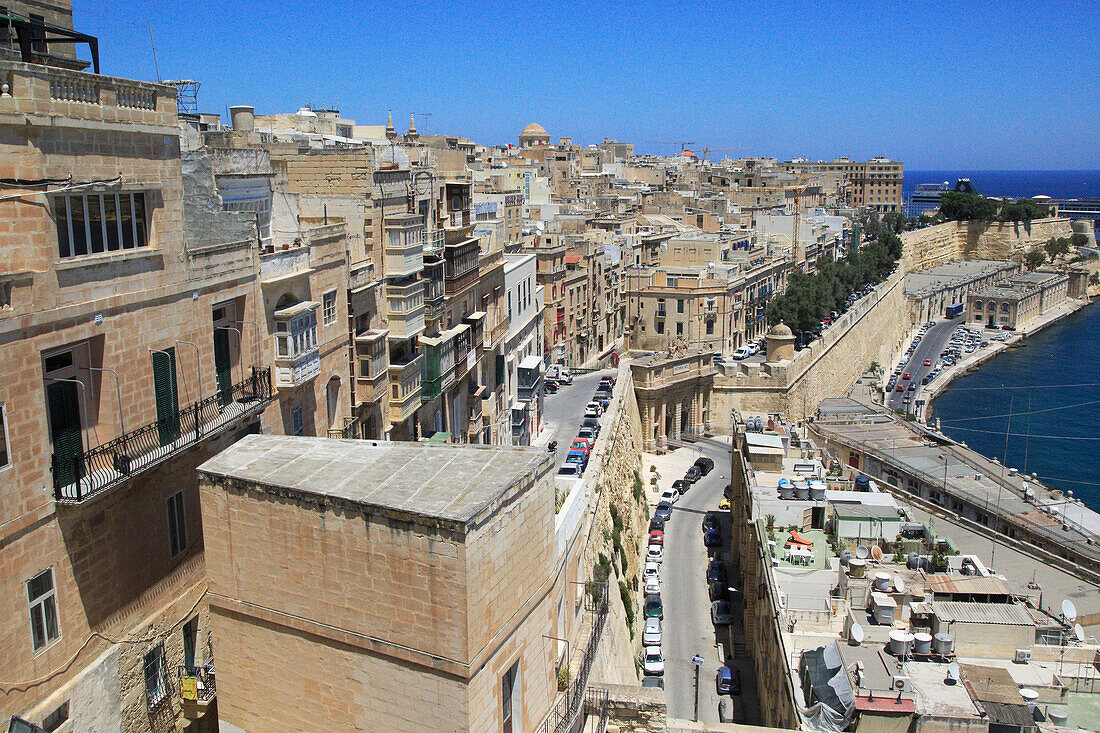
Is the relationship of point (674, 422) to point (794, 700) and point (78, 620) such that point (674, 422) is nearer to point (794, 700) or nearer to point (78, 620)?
point (794, 700)

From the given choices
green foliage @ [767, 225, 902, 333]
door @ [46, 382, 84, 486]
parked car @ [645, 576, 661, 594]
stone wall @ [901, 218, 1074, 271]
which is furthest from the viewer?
stone wall @ [901, 218, 1074, 271]

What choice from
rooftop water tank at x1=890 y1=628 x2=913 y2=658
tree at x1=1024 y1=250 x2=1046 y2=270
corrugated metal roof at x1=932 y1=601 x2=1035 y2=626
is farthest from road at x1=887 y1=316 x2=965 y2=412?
rooftop water tank at x1=890 y1=628 x2=913 y2=658

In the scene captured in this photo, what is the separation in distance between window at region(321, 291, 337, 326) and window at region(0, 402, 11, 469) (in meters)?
6.09

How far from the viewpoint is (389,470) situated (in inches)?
322

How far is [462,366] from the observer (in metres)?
19.5

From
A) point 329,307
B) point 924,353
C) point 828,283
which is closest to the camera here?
point 329,307

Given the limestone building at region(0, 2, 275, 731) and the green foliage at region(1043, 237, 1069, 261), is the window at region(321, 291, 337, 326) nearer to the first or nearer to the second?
the limestone building at region(0, 2, 275, 731)

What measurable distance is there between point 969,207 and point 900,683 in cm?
8648

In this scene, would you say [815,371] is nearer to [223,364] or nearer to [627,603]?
[627,603]

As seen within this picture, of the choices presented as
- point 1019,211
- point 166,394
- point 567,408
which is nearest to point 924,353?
point 567,408

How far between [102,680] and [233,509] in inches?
82.6

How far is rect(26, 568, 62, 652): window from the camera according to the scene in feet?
25.1

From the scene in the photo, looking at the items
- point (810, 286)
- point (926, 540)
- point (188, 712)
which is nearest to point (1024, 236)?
point (810, 286)

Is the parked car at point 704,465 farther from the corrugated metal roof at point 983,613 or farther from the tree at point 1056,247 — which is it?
the tree at point 1056,247
